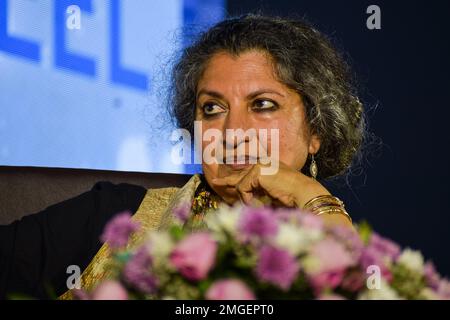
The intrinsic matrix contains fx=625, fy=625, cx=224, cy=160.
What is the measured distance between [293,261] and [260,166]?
830 mm

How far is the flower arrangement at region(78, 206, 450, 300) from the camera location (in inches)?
22.0

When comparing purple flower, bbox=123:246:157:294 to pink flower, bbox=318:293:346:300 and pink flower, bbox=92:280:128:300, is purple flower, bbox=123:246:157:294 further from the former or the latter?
pink flower, bbox=318:293:346:300

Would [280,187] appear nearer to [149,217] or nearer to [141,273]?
[149,217]

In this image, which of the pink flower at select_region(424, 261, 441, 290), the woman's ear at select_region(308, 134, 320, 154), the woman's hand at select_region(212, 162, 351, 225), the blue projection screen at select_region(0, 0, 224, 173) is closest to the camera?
the pink flower at select_region(424, 261, 441, 290)

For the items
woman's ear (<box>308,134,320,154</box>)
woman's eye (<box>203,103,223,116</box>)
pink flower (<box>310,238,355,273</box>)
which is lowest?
pink flower (<box>310,238,355,273</box>)

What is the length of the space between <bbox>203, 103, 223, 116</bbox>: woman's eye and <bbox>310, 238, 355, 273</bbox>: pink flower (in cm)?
100

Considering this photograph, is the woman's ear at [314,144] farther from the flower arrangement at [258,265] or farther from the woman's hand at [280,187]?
the flower arrangement at [258,265]

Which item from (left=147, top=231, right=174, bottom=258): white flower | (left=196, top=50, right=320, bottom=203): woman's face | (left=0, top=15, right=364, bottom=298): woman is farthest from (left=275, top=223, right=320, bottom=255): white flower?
(left=196, top=50, right=320, bottom=203): woman's face

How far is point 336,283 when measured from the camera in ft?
1.90

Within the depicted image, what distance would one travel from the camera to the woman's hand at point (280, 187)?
1.28m

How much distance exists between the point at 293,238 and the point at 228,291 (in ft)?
0.27

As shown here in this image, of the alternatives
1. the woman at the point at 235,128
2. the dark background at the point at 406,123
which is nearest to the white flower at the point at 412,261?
the woman at the point at 235,128
